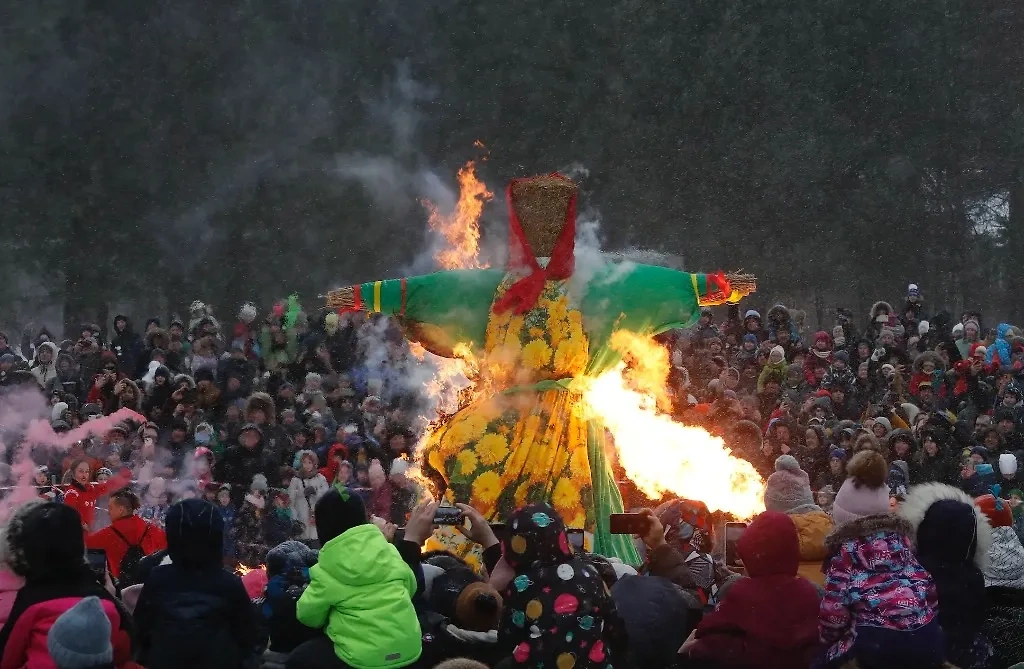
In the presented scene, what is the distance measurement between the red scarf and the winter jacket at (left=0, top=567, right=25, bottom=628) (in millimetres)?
3107

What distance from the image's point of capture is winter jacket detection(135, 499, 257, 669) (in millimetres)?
4855

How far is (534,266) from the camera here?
287 inches

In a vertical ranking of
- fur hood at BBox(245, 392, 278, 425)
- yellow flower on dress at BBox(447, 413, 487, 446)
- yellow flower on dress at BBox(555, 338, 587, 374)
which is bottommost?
yellow flower on dress at BBox(447, 413, 487, 446)

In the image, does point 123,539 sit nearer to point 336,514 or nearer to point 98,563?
point 98,563

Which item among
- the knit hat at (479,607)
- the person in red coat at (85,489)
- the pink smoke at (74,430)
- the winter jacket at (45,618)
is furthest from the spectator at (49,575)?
the pink smoke at (74,430)

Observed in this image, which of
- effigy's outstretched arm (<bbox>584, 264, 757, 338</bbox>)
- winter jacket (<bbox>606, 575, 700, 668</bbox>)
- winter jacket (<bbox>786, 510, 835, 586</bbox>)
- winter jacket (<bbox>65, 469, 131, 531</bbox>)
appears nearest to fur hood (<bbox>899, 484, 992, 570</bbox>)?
winter jacket (<bbox>786, 510, 835, 586</bbox>)

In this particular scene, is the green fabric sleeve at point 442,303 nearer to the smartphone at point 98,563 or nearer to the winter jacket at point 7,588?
the smartphone at point 98,563

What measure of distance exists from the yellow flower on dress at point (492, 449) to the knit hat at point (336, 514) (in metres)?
2.08

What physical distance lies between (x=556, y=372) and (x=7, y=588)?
3111mm

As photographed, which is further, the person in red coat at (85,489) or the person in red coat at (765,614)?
the person in red coat at (85,489)

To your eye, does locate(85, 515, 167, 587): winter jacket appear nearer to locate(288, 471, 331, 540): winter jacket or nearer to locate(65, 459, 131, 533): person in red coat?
locate(65, 459, 131, 533): person in red coat

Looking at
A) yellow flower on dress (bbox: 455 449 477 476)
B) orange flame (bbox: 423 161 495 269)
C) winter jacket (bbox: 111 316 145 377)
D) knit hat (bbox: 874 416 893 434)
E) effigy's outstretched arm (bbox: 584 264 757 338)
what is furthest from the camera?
winter jacket (bbox: 111 316 145 377)

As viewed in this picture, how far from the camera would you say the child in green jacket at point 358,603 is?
4.94 metres

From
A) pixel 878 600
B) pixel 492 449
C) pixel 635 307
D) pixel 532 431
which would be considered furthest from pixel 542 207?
pixel 878 600
